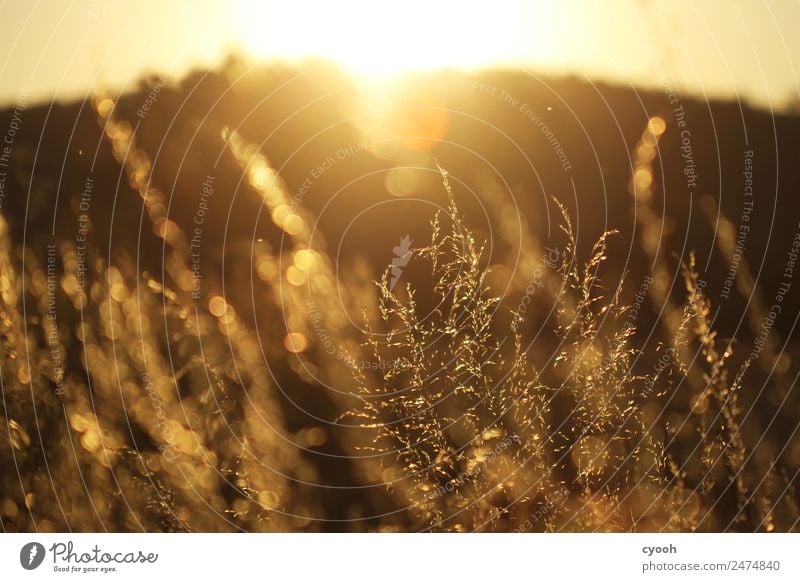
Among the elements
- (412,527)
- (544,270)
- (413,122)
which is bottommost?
(412,527)

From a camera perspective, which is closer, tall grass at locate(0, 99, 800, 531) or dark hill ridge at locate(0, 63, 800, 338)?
tall grass at locate(0, 99, 800, 531)

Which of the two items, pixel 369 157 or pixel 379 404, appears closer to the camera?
pixel 379 404

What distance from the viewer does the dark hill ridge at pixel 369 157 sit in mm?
3197

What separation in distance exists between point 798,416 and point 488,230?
4.50 ft

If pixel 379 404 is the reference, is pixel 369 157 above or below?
above

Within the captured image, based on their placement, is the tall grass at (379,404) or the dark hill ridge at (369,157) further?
the dark hill ridge at (369,157)

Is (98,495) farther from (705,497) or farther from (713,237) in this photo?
(713,237)

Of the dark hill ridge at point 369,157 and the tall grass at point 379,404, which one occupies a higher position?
the dark hill ridge at point 369,157

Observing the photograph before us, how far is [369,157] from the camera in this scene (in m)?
3.21

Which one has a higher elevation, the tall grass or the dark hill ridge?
the dark hill ridge

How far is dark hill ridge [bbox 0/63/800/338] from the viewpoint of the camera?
3197 millimetres

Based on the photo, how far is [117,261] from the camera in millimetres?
3109
